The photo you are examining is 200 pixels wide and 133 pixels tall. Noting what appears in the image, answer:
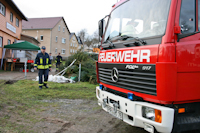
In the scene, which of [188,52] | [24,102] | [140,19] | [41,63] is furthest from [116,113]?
[41,63]

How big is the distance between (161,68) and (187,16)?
98cm

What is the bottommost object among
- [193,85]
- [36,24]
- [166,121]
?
[166,121]

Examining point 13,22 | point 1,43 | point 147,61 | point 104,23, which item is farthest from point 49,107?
point 13,22

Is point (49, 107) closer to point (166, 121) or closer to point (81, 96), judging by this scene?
point (81, 96)

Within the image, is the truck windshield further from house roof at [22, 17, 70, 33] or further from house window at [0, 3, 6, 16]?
house roof at [22, 17, 70, 33]

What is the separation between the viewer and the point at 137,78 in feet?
9.29

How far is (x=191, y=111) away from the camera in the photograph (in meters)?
2.67

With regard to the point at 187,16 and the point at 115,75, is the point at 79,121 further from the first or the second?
the point at 187,16

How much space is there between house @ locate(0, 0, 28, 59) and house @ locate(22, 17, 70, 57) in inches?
627

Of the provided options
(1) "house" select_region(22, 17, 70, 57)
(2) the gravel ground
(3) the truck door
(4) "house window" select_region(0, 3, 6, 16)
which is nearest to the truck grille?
(3) the truck door

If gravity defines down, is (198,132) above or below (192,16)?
below

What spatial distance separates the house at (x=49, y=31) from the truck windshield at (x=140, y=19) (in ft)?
112

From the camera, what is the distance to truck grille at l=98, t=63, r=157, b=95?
262cm

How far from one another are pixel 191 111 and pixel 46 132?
9.07 feet
